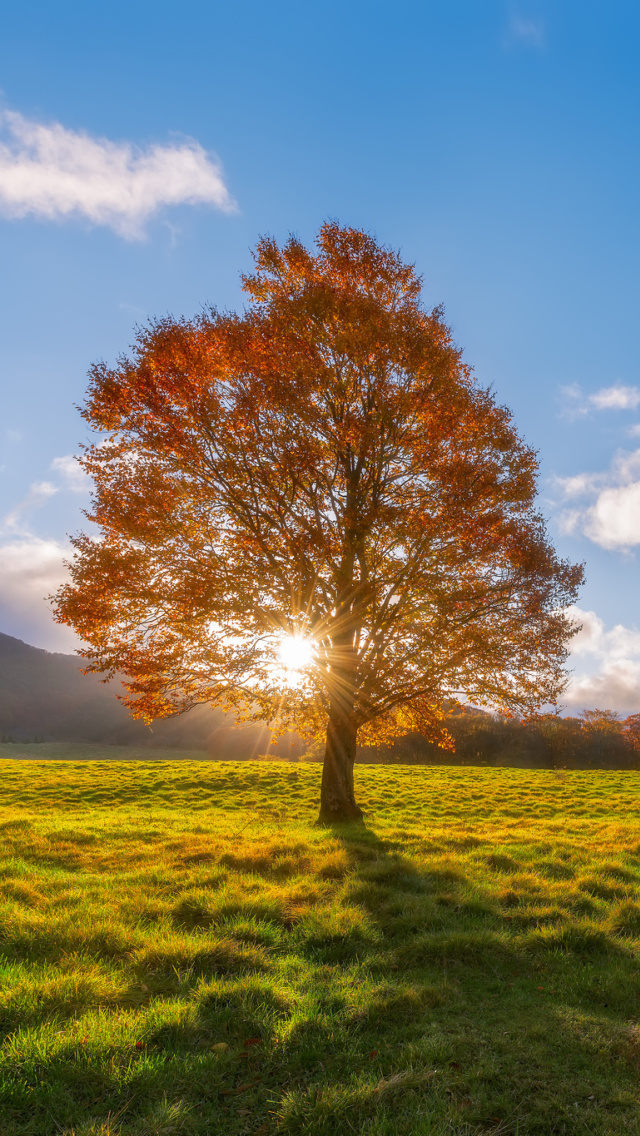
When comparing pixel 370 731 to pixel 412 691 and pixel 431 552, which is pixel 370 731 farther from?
pixel 431 552

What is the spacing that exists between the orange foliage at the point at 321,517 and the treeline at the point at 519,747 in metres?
50.0

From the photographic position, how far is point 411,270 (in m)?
17.1

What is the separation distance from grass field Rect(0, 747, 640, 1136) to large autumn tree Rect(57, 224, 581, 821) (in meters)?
4.64

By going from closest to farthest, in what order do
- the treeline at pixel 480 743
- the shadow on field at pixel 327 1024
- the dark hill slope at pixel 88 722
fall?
1. the shadow on field at pixel 327 1024
2. the treeline at pixel 480 743
3. the dark hill slope at pixel 88 722

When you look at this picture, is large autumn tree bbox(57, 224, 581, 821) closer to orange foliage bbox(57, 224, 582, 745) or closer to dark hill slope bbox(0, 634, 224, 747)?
orange foliage bbox(57, 224, 582, 745)

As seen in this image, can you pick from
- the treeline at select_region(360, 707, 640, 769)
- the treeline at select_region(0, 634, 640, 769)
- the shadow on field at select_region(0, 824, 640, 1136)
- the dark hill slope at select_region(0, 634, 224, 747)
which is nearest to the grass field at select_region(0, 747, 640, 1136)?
the shadow on field at select_region(0, 824, 640, 1136)

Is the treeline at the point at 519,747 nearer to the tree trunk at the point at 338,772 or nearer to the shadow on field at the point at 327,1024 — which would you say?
the tree trunk at the point at 338,772

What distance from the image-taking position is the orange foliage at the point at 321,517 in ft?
47.0

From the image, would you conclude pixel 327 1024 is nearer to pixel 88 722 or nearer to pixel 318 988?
pixel 318 988

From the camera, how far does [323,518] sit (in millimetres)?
16172

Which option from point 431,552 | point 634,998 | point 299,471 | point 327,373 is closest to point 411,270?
point 327,373

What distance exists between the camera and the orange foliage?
564 inches

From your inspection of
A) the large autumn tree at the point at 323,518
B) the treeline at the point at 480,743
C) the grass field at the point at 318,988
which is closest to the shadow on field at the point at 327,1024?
the grass field at the point at 318,988

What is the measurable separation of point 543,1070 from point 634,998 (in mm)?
2112
